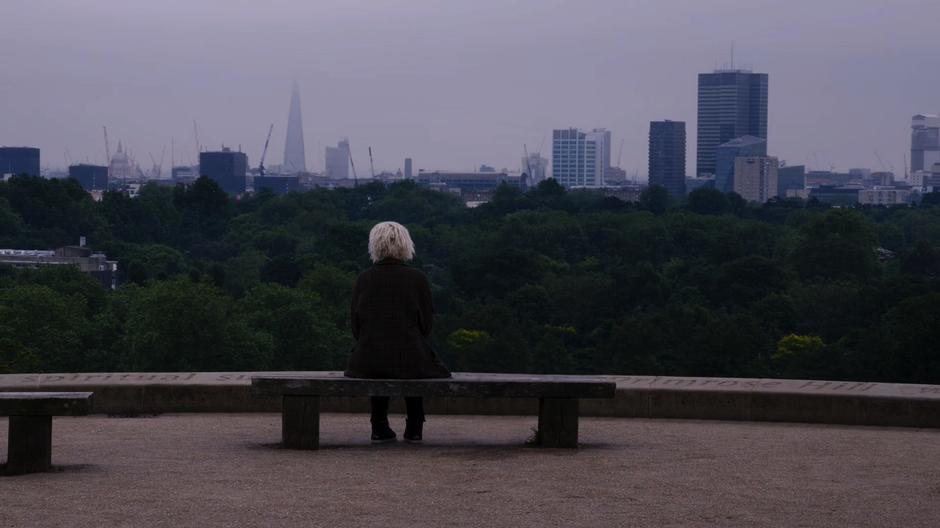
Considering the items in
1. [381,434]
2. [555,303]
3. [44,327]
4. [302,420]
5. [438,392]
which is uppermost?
[438,392]

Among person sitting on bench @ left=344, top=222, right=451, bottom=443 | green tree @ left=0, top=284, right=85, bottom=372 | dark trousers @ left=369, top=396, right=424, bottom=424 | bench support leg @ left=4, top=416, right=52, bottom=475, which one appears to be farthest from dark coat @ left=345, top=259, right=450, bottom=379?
green tree @ left=0, top=284, right=85, bottom=372

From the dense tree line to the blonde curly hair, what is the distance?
56.4 meters

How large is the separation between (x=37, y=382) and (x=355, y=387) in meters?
3.79

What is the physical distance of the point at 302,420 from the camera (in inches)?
493

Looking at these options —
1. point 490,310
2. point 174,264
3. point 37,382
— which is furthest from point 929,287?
point 37,382

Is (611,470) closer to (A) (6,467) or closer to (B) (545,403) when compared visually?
(B) (545,403)

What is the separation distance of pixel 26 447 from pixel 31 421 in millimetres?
175

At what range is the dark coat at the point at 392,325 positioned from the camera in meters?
12.6

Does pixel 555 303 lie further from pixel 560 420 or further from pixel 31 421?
pixel 31 421

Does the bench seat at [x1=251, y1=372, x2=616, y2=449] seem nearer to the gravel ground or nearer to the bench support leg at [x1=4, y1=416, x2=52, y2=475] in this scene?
the gravel ground

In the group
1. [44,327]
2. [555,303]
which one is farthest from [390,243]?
[555,303]

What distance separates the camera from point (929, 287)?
106 m

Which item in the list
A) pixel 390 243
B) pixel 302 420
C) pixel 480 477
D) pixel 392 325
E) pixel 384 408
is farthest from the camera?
pixel 384 408

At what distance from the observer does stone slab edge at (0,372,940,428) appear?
14.5 m
